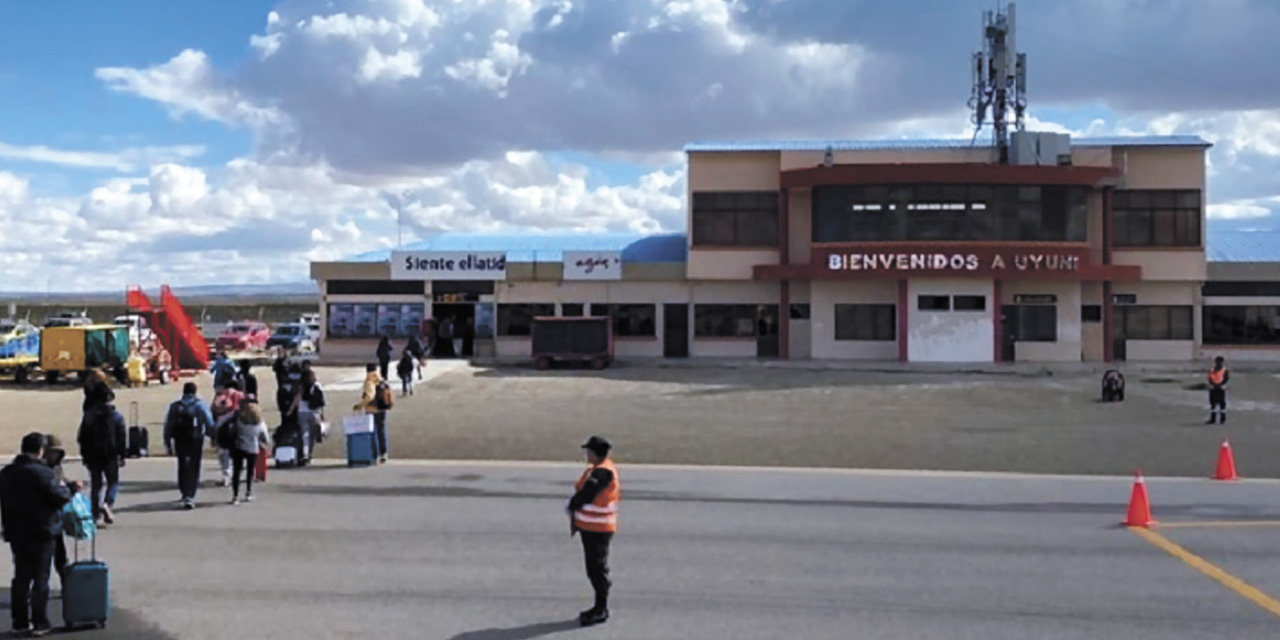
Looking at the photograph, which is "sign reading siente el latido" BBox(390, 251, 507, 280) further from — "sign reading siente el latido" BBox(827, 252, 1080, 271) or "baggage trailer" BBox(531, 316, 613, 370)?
"sign reading siente el latido" BBox(827, 252, 1080, 271)

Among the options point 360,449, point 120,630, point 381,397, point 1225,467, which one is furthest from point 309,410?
point 1225,467

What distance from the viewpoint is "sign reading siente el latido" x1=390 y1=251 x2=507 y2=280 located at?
167 ft

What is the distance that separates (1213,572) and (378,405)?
41.7ft

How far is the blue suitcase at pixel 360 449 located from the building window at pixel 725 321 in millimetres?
Answer: 30551

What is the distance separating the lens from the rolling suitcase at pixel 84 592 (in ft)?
30.8

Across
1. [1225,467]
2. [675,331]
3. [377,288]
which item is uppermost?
[377,288]

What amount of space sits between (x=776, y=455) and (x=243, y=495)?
945 centimetres

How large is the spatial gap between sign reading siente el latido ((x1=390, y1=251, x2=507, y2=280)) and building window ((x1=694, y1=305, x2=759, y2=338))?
8.02 m

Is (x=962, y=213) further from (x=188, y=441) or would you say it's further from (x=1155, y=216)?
(x=188, y=441)

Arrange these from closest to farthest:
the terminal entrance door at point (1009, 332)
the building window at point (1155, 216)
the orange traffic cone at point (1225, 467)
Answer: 1. the orange traffic cone at point (1225, 467)
2. the terminal entrance door at point (1009, 332)
3. the building window at point (1155, 216)

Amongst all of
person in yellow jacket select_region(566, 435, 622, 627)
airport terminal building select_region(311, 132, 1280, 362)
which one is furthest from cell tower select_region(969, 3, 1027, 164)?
person in yellow jacket select_region(566, 435, 622, 627)

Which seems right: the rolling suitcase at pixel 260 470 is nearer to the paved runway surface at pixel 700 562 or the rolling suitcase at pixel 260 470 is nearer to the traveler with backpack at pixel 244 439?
the paved runway surface at pixel 700 562

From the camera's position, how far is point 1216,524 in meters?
14.9

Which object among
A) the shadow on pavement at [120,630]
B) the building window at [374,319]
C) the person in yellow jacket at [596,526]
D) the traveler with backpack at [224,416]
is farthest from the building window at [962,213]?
the shadow on pavement at [120,630]
